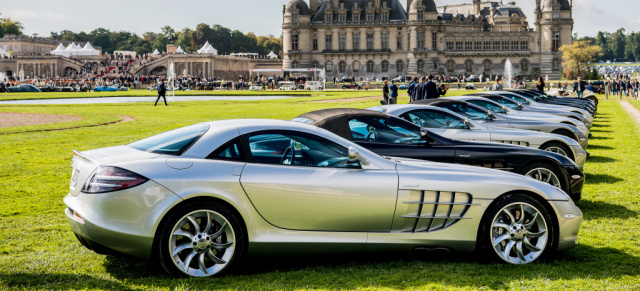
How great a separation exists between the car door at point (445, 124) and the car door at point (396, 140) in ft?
8.04

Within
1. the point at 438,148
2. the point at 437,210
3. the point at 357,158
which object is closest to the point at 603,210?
the point at 438,148

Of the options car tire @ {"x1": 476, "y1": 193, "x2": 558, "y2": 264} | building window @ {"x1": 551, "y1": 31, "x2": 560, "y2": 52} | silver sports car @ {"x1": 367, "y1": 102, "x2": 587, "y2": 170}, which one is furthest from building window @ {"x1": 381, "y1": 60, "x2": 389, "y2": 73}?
car tire @ {"x1": 476, "y1": 193, "x2": 558, "y2": 264}

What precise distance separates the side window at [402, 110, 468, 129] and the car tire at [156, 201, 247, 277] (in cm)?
679

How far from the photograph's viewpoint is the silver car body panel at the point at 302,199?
6316 mm

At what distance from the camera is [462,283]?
21.0 feet

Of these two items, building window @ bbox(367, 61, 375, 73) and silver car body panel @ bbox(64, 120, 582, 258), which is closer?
silver car body panel @ bbox(64, 120, 582, 258)

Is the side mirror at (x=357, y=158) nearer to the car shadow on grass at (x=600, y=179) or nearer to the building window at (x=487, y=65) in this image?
the car shadow on grass at (x=600, y=179)

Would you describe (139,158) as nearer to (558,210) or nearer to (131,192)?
(131,192)

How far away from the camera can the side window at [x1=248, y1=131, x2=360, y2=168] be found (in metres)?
6.99

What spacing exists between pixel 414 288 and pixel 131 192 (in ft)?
9.04

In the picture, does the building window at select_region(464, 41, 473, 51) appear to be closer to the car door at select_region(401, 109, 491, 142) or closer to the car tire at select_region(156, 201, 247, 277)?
the car door at select_region(401, 109, 491, 142)

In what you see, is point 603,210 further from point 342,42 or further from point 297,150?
point 342,42

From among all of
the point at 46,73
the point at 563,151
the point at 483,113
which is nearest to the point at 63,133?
the point at 483,113

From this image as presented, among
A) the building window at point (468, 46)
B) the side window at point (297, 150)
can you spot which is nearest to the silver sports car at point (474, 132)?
the side window at point (297, 150)
